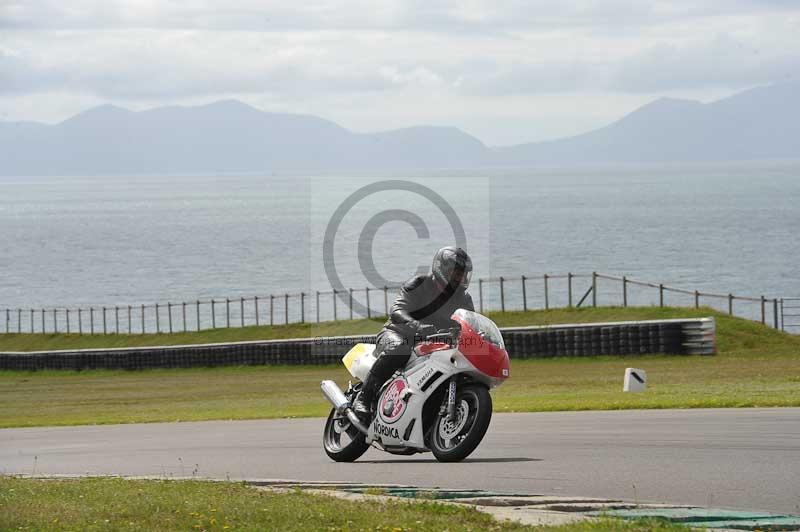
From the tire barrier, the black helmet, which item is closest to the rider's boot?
the black helmet


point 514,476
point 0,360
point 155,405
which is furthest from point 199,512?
point 0,360

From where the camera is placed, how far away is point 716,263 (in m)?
107

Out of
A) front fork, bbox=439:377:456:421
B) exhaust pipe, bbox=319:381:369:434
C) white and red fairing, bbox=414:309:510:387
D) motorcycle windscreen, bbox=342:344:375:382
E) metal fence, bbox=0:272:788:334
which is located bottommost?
metal fence, bbox=0:272:788:334

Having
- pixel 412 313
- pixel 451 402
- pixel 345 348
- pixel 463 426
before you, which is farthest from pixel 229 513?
pixel 345 348

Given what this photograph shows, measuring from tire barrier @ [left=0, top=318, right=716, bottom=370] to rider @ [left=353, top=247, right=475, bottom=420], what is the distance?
882 inches

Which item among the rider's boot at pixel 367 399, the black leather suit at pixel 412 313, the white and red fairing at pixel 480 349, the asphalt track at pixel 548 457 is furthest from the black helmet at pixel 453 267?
the asphalt track at pixel 548 457

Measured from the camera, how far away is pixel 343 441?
42.7 ft

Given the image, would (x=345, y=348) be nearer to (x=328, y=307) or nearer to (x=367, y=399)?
(x=367, y=399)

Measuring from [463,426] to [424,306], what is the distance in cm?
119

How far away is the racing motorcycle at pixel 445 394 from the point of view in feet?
37.3

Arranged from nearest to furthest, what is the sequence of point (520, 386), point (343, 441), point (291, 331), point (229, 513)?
point (229, 513), point (343, 441), point (520, 386), point (291, 331)

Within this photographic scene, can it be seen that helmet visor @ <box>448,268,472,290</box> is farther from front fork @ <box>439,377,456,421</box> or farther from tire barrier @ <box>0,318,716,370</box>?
tire barrier @ <box>0,318,716,370</box>

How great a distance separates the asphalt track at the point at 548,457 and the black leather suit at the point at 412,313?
1036 mm

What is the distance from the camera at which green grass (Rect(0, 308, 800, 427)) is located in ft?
69.2
